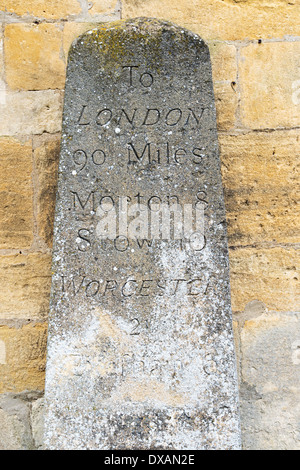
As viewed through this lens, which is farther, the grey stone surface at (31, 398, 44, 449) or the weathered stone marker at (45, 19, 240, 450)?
the grey stone surface at (31, 398, 44, 449)

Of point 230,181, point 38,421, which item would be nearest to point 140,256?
point 230,181

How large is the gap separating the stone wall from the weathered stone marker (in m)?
0.54

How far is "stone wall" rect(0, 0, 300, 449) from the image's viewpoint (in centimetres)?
195

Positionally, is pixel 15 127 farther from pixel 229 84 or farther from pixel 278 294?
pixel 278 294

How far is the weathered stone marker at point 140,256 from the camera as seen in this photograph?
1.42 metres

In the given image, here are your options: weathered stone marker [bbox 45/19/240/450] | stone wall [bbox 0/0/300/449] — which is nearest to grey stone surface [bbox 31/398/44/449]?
stone wall [bbox 0/0/300/449]

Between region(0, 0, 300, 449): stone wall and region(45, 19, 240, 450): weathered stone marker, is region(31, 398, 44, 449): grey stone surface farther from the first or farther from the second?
region(45, 19, 240, 450): weathered stone marker

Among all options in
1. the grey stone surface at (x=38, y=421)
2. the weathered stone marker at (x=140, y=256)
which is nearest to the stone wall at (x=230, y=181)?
the grey stone surface at (x=38, y=421)

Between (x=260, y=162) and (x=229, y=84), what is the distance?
41cm

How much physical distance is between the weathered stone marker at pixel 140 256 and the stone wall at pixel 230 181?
0.54 m

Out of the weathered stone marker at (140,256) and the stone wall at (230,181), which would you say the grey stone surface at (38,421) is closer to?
the stone wall at (230,181)

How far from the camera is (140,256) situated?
149cm
